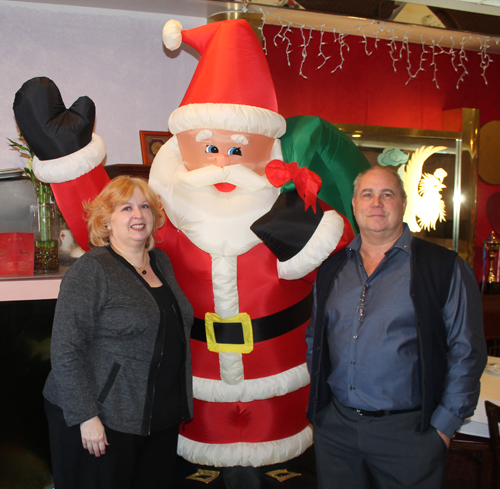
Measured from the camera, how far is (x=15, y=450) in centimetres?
196

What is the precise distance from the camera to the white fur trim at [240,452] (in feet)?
5.83

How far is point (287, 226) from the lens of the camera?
1.69 metres

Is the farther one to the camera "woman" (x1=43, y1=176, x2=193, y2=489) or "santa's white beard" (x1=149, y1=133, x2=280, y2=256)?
"santa's white beard" (x1=149, y1=133, x2=280, y2=256)

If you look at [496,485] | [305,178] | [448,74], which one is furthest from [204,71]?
[448,74]

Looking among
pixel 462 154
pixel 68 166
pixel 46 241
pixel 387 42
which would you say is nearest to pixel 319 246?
pixel 68 166

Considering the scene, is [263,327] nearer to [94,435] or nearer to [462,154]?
[94,435]

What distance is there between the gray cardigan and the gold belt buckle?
1.35 ft

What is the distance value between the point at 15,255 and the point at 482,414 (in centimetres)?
208

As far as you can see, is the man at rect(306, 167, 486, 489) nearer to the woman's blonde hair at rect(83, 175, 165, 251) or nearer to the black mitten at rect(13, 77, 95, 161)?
the woman's blonde hair at rect(83, 175, 165, 251)

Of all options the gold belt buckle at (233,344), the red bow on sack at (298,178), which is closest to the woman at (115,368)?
the gold belt buckle at (233,344)

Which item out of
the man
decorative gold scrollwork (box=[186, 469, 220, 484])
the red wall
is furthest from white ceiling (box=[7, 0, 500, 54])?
decorative gold scrollwork (box=[186, 469, 220, 484])

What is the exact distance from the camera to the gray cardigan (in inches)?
49.8

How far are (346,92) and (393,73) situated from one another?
42 cm

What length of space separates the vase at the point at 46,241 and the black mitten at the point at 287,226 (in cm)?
106
